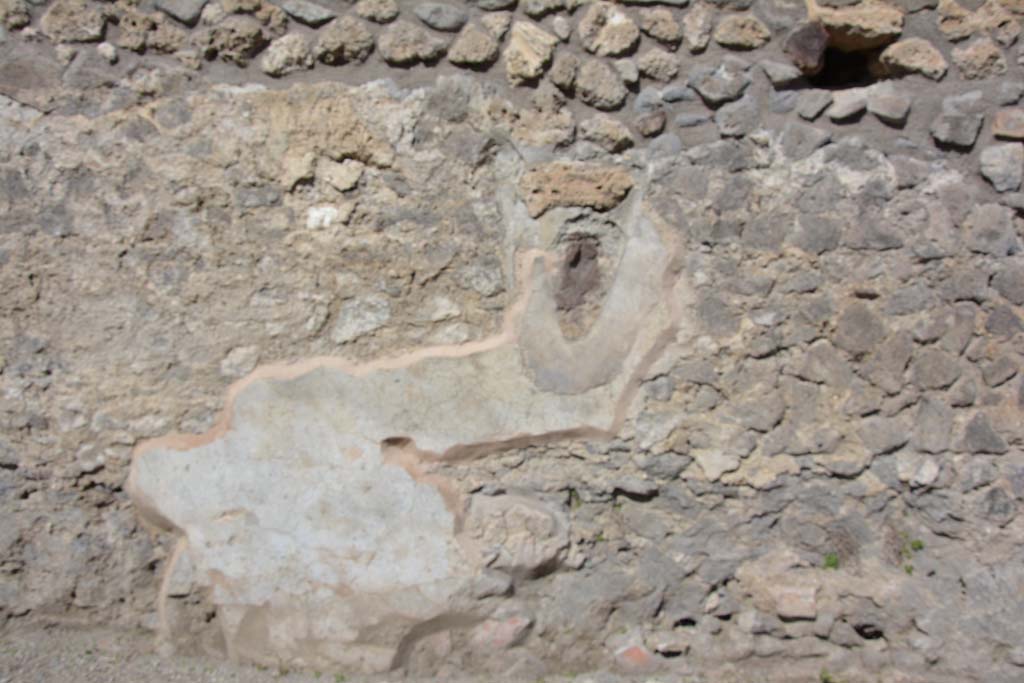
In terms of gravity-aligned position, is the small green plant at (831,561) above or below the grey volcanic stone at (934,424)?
below

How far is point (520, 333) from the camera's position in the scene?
2.31m

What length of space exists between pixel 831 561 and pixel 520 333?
1.00 meters

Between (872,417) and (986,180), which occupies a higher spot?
(986,180)

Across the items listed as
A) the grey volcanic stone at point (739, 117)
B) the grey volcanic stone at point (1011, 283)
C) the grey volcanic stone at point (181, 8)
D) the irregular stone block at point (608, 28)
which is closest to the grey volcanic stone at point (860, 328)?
the grey volcanic stone at point (1011, 283)

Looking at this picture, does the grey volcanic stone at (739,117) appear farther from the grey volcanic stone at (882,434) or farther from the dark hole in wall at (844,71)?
the grey volcanic stone at (882,434)

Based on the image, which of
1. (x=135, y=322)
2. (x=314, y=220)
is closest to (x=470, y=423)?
(x=314, y=220)

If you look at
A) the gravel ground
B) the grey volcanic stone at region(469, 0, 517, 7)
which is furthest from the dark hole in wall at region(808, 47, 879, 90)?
the gravel ground

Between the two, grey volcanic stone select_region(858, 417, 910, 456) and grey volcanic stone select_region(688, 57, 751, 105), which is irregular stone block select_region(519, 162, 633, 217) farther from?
grey volcanic stone select_region(858, 417, 910, 456)

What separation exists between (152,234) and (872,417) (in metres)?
1.84

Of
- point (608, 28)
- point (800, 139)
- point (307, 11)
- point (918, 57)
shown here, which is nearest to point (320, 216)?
point (307, 11)

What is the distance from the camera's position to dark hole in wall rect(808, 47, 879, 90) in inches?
89.4

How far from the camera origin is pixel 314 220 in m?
2.25

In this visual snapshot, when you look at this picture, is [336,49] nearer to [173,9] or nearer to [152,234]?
[173,9]

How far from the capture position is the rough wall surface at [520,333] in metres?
2.20
